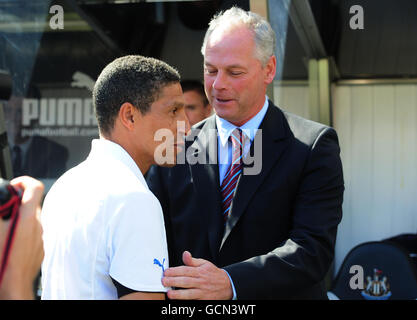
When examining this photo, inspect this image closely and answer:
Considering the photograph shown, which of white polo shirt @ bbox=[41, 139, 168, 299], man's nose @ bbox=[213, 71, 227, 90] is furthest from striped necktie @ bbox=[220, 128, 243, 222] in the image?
white polo shirt @ bbox=[41, 139, 168, 299]

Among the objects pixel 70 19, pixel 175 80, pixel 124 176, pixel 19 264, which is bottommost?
pixel 19 264

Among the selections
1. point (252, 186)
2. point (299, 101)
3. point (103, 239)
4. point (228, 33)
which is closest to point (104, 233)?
point (103, 239)

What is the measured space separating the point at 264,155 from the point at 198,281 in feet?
1.86

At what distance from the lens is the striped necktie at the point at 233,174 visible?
1.89 metres

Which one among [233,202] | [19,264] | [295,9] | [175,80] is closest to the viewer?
[19,264]

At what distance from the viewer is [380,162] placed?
564cm

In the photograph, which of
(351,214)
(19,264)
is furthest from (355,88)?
(19,264)

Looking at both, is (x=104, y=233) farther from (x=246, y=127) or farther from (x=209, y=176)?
(x=246, y=127)

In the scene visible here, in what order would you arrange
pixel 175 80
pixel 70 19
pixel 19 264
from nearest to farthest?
pixel 19 264 → pixel 175 80 → pixel 70 19

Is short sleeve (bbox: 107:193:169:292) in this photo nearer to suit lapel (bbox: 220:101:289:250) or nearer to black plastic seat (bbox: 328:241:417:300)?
suit lapel (bbox: 220:101:289:250)

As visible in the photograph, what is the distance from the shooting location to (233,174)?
192 centimetres

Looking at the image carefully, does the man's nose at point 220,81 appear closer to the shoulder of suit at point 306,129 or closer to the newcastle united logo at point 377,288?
the shoulder of suit at point 306,129
